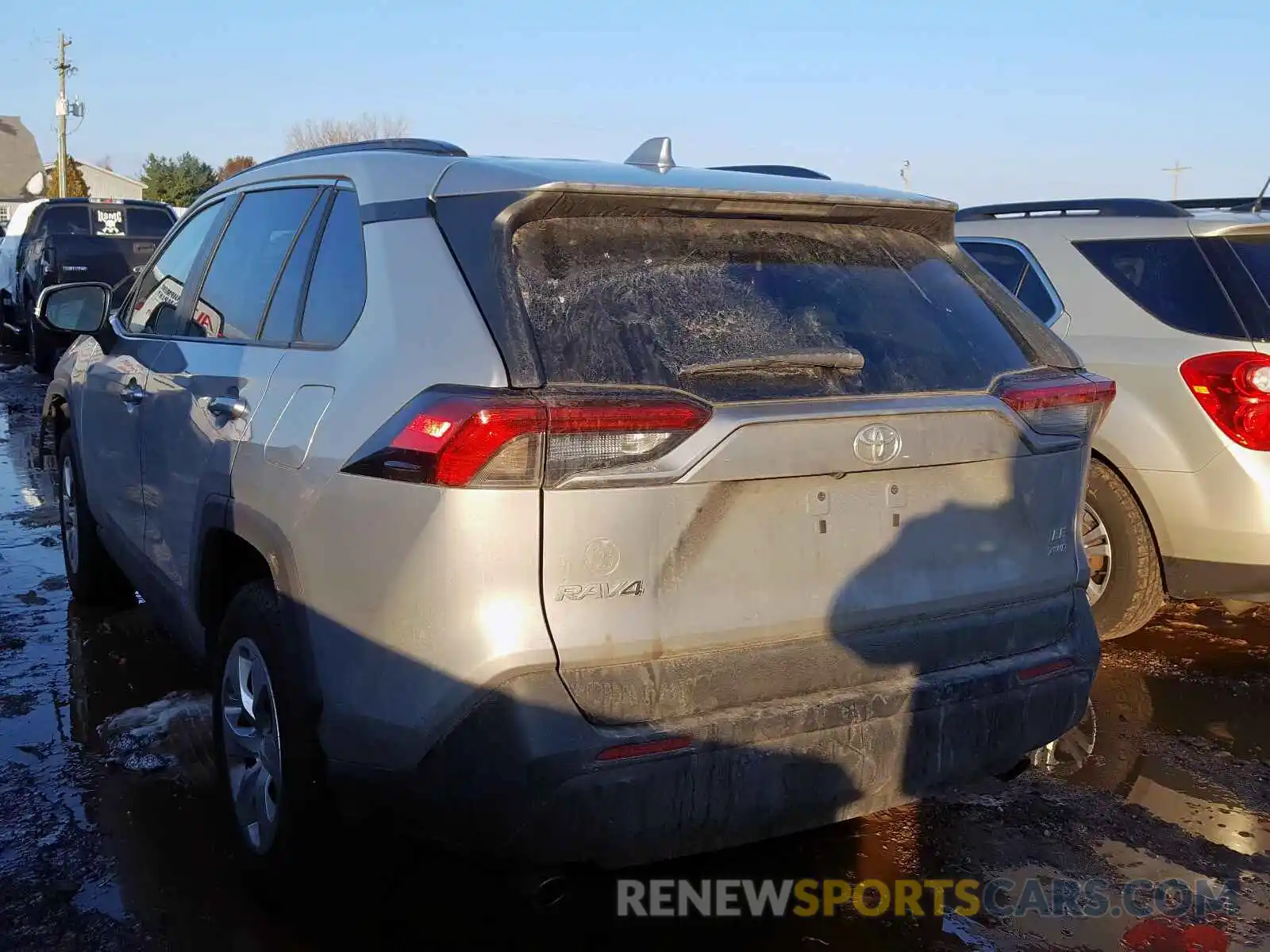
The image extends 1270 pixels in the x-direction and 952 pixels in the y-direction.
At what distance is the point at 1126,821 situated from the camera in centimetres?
370

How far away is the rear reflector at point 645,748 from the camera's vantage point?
240cm

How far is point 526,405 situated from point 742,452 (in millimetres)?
457

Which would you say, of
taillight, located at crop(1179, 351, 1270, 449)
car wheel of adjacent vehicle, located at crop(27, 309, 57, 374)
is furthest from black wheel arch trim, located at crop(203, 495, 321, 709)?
car wheel of adjacent vehicle, located at crop(27, 309, 57, 374)

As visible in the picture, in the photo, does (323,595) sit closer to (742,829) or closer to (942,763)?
(742,829)

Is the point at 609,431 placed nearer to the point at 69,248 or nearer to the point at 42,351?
the point at 42,351

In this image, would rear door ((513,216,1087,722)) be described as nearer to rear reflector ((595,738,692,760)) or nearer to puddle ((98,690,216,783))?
rear reflector ((595,738,692,760))

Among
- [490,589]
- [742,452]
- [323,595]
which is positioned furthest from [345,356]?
[742,452]

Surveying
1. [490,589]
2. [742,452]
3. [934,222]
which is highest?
[934,222]

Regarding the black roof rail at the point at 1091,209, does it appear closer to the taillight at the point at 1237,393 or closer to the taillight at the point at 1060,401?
the taillight at the point at 1237,393

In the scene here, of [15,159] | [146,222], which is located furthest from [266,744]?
[15,159]

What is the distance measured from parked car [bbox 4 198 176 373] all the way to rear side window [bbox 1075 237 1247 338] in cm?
1059

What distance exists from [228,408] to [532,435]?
4.27 feet

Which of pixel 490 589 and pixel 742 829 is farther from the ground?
pixel 490 589

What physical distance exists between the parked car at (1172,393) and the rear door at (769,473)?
1.91 metres
